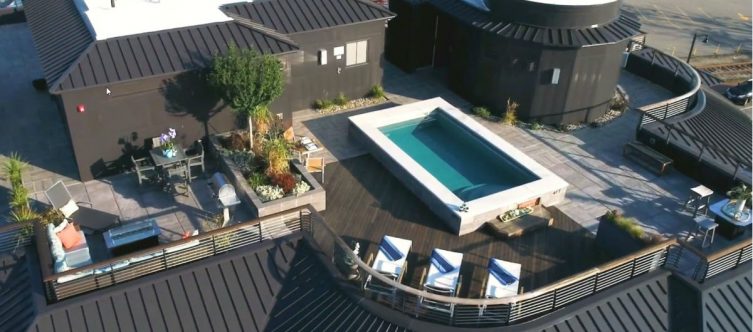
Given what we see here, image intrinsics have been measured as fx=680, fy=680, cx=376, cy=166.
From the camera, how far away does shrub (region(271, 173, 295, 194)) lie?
61.7 feet

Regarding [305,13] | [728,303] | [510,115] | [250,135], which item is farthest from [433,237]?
[305,13]

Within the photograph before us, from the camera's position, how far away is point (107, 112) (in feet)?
64.1

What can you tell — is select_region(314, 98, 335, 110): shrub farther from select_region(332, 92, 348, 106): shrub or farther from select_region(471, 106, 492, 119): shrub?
select_region(471, 106, 492, 119): shrub

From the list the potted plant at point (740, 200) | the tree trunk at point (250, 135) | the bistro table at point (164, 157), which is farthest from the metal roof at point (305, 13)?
the potted plant at point (740, 200)

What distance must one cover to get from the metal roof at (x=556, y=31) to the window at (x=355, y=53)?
11.7ft

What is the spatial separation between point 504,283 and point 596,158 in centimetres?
886

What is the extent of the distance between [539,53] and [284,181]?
10410 millimetres

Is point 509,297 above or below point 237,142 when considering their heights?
above

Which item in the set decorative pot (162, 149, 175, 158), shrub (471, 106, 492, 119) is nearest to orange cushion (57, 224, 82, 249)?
decorative pot (162, 149, 175, 158)

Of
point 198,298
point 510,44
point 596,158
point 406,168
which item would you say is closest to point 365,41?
point 510,44

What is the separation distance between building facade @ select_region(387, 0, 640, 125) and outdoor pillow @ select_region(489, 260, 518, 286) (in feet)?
33.2

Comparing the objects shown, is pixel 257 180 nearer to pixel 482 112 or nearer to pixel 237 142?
pixel 237 142

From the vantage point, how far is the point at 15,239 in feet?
47.5

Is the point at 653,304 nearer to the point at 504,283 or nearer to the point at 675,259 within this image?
the point at 675,259
